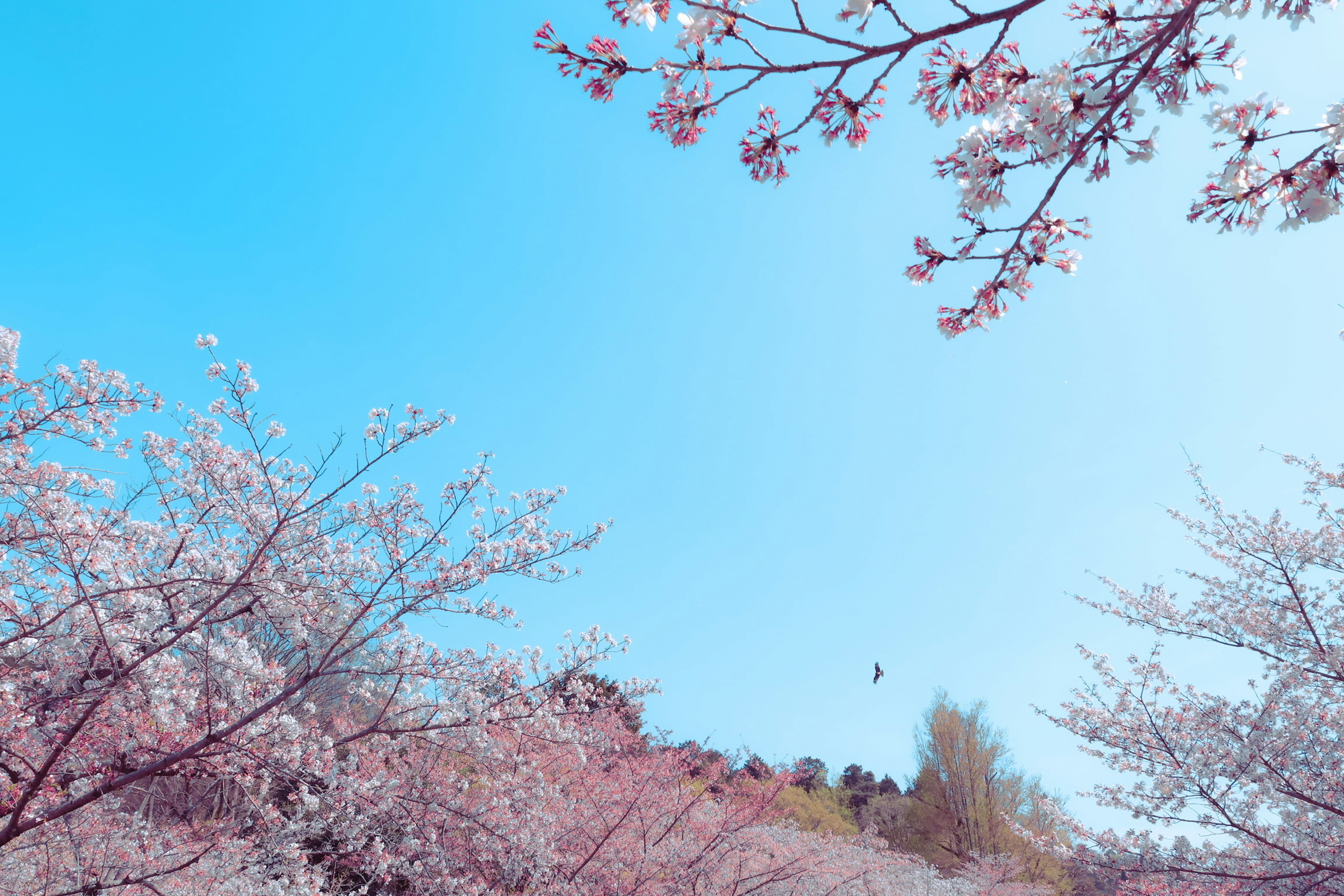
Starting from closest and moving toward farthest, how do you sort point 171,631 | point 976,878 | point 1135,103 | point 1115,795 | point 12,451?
1. point 1135,103
2. point 12,451
3. point 171,631
4. point 1115,795
5. point 976,878

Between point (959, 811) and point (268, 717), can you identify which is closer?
point (268, 717)

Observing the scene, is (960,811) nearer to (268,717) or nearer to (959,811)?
(959,811)

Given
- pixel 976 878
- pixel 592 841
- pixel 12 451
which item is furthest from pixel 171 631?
pixel 976 878

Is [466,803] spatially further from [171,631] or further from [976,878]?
[976,878]

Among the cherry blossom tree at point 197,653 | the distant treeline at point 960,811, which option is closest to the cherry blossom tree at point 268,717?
the cherry blossom tree at point 197,653

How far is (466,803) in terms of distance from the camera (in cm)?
767

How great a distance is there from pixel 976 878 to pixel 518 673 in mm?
16367

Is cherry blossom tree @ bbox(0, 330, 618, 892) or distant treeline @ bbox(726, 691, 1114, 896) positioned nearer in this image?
cherry blossom tree @ bbox(0, 330, 618, 892)

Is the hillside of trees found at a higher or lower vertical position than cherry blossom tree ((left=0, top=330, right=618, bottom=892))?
lower

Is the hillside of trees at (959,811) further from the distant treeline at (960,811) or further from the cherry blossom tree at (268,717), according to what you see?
the cherry blossom tree at (268,717)

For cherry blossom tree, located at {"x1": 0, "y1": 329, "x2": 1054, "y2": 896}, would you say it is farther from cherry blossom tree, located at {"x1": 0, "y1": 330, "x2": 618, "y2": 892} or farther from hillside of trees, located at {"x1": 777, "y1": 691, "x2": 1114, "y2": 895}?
hillside of trees, located at {"x1": 777, "y1": 691, "x2": 1114, "y2": 895}

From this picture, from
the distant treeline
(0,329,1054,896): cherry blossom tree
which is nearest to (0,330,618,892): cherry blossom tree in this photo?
(0,329,1054,896): cherry blossom tree

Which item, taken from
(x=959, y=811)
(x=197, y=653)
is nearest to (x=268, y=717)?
(x=197, y=653)

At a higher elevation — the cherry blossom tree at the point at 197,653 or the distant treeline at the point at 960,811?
the cherry blossom tree at the point at 197,653
